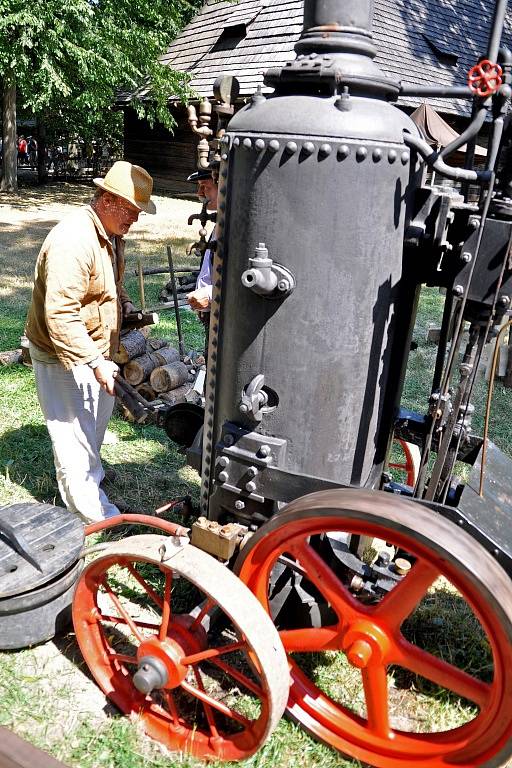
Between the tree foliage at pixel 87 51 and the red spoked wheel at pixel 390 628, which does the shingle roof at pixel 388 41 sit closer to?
the tree foliage at pixel 87 51

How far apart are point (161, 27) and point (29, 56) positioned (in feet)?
18.1

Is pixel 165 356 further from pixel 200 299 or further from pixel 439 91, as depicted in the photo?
pixel 439 91

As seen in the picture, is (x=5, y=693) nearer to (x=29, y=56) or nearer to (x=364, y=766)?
(x=364, y=766)

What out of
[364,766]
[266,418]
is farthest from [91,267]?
[364,766]

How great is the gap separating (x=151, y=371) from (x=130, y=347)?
27 centimetres

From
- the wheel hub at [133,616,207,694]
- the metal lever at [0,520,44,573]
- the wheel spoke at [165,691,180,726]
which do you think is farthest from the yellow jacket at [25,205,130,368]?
the wheel spoke at [165,691,180,726]

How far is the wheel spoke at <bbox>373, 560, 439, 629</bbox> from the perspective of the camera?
187 centimetres

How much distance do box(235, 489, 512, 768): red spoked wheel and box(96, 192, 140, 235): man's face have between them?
1.86 metres

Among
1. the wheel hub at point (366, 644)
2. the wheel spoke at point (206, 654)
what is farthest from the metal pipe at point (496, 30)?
the wheel spoke at point (206, 654)

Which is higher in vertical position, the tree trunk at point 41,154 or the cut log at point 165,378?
the cut log at point 165,378

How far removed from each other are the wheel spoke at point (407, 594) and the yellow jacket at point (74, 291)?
186cm

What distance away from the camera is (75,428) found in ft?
11.3

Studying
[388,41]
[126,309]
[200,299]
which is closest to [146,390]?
[126,309]

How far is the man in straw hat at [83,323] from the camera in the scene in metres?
3.02
